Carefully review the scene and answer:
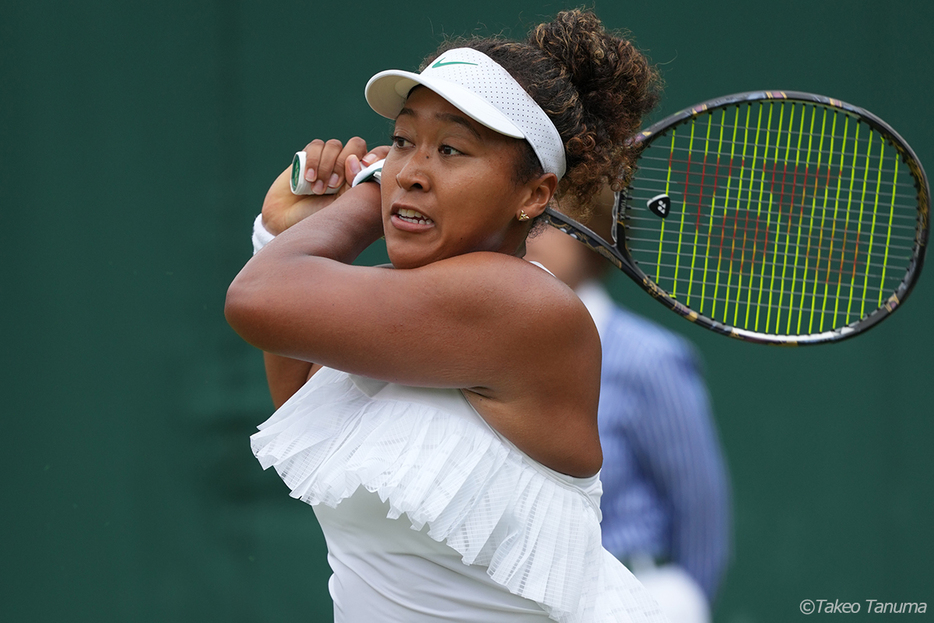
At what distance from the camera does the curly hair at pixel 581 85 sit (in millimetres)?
1291

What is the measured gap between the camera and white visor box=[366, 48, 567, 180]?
1186 mm

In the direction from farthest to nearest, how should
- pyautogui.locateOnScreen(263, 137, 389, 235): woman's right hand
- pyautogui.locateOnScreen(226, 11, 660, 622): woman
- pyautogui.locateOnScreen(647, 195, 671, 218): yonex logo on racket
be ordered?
1. pyautogui.locateOnScreen(647, 195, 671, 218): yonex logo on racket
2. pyautogui.locateOnScreen(263, 137, 389, 235): woman's right hand
3. pyautogui.locateOnScreen(226, 11, 660, 622): woman

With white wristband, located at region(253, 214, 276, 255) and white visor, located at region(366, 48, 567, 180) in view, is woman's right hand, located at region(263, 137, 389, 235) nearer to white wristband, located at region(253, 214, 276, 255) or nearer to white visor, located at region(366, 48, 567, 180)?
white wristband, located at region(253, 214, 276, 255)

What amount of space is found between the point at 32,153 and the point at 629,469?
1836 millimetres

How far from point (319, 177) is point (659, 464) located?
2.75 feet

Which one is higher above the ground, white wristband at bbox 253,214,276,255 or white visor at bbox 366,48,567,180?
white visor at bbox 366,48,567,180

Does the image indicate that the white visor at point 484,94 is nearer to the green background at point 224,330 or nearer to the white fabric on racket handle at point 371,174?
the white fabric on racket handle at point 371,174

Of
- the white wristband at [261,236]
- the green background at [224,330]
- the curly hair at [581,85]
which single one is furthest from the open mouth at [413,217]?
the green background at [224,330]

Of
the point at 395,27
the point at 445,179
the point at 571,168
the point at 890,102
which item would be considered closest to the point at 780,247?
the point at 890,102

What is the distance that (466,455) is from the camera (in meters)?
1.18

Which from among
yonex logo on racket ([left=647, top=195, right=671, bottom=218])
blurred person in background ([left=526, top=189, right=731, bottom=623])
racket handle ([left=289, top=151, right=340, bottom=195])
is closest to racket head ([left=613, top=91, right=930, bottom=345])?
yonex logo on racket ([left=647, top=195, right=671, bottom=218])

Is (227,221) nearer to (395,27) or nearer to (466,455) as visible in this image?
(395,27)

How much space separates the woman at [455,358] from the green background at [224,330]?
5.45 ft

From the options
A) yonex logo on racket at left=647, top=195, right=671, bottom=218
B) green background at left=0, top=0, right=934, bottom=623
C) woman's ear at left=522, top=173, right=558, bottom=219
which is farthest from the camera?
green background at left=0, top=0, right=934, bottom=623
